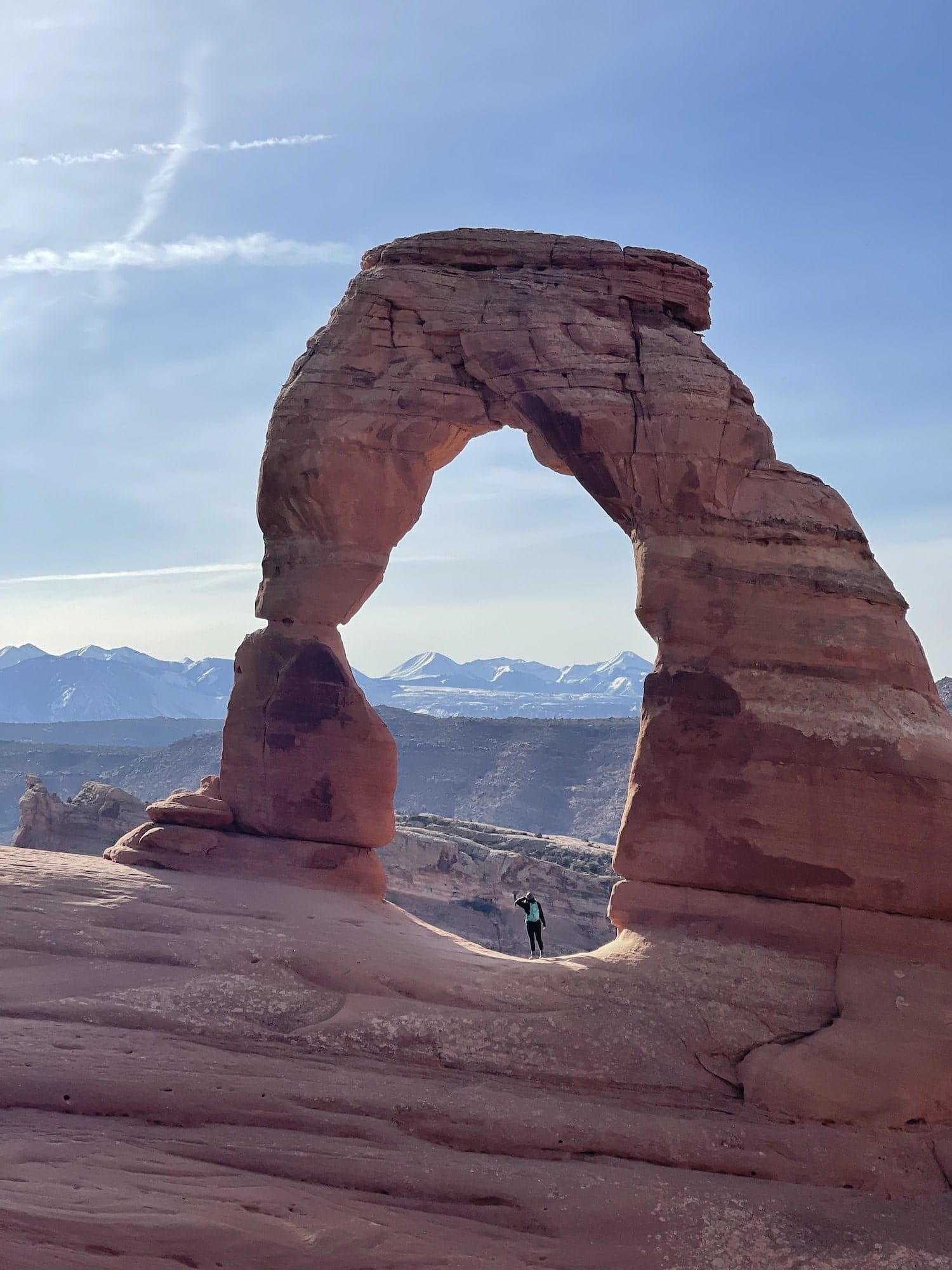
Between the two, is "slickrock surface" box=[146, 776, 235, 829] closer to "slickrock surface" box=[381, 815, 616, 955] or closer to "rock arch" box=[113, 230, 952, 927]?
"rock arch" box=[113, 230, 952, 927]

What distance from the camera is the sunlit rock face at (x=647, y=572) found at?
12.9 meters

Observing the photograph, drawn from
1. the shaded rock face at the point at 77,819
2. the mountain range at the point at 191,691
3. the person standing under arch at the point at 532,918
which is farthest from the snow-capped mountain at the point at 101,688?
the person standing under arch at the point at 532,918

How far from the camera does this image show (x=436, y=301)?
626 inches

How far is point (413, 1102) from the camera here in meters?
9.91

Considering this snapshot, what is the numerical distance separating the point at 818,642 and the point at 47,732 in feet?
305

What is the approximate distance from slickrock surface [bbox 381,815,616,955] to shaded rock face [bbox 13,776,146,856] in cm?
807

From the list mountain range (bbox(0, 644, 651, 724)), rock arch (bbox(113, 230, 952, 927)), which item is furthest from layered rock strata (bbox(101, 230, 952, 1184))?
mountain range (bbox(0, 644, 651, 724))

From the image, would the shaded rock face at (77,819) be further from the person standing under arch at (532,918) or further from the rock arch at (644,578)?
the rock arch at (644,578)

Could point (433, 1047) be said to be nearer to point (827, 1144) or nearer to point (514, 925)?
point (827, 1144)

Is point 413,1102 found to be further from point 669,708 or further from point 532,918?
point 532,918

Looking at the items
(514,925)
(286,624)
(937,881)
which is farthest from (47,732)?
(937,881)

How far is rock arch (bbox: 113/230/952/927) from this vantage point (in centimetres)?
1293

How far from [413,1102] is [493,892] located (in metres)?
24.6

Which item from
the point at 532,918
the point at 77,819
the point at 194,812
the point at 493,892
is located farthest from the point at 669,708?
the point at 77,819
